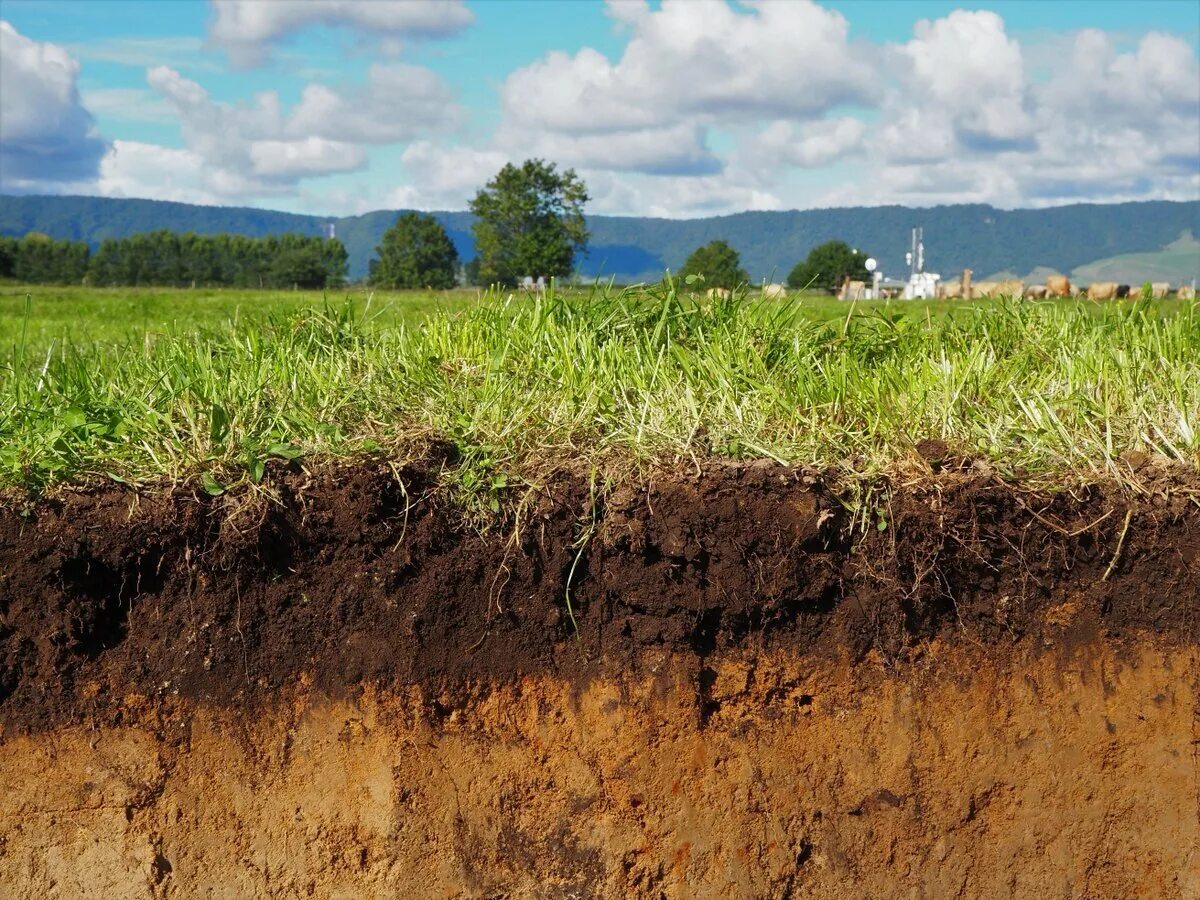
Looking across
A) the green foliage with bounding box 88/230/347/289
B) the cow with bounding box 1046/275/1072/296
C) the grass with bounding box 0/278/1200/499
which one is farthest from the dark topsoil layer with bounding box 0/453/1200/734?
the green foliage with bounding box 88/230/347/289

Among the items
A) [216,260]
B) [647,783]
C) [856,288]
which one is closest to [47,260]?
[216,260]

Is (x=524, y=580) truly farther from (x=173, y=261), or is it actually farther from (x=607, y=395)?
(x=173, y=261)

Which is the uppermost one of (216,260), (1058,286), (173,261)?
(216,260)

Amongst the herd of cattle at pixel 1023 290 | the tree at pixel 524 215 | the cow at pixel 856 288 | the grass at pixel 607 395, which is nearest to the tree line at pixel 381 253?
the tree at pixel 524 215

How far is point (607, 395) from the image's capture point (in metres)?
3.49

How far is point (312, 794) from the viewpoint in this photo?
3.21 metres

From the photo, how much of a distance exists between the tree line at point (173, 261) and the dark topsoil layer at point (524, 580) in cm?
7760

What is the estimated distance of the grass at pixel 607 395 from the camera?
322 centimetres

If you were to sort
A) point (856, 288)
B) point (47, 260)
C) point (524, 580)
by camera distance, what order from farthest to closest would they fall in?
point (47, 260) < point (856, 288) < point (524, 580)

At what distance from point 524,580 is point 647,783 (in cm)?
76

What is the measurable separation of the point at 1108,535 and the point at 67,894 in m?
3.52

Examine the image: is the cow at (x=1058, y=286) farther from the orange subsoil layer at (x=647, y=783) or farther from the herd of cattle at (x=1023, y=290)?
the orange subsoil layer at (x=647, y=783)

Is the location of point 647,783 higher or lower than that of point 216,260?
lower

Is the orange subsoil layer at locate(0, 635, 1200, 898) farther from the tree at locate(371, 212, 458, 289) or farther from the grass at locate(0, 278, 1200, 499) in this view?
the tree at locate(371, 212, 458, 289)
